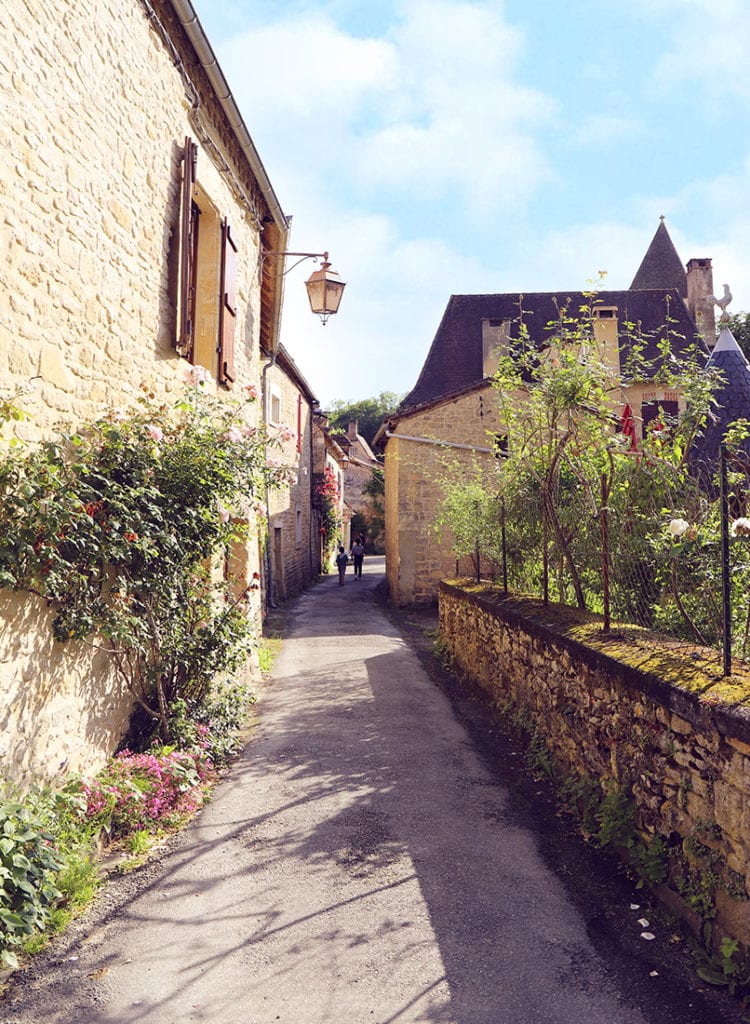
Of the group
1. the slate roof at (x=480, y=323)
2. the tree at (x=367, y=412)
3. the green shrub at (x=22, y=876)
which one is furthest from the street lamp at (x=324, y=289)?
the tree at (x=367, y=412)

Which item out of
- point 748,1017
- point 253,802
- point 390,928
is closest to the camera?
point 748,1017

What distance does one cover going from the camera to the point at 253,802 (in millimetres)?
4762

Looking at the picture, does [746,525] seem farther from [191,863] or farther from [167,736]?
[167,736]

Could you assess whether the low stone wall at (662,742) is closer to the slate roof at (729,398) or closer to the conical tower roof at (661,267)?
the slate roof at (729,398)

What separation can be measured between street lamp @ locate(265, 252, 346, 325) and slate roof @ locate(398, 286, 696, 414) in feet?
35.5

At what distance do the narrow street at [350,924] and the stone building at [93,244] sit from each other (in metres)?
0.99

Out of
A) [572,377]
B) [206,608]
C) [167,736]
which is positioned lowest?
[167,736]

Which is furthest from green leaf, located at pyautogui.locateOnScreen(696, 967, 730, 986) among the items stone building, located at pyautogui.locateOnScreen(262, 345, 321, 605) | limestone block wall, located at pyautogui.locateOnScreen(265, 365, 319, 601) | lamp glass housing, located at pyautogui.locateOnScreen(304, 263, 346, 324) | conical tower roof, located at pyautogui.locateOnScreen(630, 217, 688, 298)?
conical tower roof, located at pyautogui.locateOnScreen(630, 217, 688, 298)

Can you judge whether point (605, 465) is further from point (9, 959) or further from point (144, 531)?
point (9, 959)

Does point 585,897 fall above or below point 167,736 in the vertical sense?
below

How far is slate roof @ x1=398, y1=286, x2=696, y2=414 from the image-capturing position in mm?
20781

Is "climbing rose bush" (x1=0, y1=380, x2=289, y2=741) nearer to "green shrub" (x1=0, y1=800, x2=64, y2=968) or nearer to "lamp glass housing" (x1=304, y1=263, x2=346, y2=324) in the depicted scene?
"green shrub" (x1=0, y1=800, x2=64, y2=968)

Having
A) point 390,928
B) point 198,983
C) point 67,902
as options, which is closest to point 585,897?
point 390,928

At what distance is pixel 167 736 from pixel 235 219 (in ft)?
17.8
